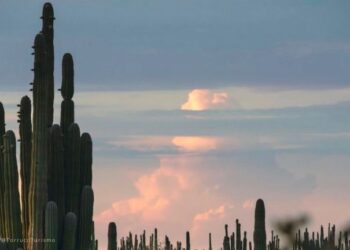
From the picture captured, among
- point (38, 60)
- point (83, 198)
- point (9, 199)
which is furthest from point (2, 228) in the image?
point (38, 60)

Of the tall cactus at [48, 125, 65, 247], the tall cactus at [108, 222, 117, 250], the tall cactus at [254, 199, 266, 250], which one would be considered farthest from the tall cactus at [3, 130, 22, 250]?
the tall cactus at [254, 199, 266, 250]

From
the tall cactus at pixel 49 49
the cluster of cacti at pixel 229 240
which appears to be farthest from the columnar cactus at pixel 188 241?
the tall cactus at pixel 49 49

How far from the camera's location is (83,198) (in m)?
24.8

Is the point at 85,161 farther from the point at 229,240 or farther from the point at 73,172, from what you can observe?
the point at 229,240

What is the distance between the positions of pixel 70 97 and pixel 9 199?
2.98m

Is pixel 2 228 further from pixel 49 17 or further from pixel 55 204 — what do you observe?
pixel 49 17

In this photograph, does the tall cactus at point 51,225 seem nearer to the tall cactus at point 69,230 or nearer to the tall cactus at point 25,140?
the tall cactus at point 69,230

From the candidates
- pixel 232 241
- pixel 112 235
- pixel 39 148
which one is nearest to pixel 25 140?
pixel 39 148

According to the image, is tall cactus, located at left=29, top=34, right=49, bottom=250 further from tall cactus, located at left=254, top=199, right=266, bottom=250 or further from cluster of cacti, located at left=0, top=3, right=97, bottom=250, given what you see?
tall cactus, located at left=254, top=199, right=266, bottom=250

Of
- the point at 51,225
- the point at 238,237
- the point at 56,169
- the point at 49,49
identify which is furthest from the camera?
the point at 238,237

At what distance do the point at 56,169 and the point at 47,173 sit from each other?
1.22 ft

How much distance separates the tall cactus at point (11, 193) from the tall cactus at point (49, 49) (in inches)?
47.5

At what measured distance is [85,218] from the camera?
24.8 meters

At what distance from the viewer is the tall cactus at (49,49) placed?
25.1m
